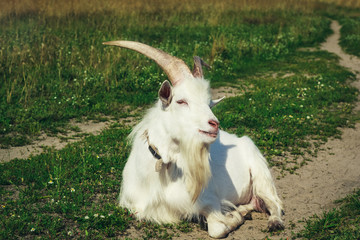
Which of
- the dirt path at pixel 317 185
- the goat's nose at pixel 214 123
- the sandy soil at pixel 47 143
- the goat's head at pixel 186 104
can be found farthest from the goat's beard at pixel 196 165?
the sandy soil at pixel 47 143

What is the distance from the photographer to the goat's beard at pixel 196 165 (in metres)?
3.39

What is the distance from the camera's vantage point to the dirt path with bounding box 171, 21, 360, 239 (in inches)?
158

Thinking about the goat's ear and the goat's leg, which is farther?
the goat's leg

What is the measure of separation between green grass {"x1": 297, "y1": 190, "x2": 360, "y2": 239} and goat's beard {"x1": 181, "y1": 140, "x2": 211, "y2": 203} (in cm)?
107

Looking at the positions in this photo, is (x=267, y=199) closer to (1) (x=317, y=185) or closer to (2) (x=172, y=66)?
(1) (x=317, y=185)

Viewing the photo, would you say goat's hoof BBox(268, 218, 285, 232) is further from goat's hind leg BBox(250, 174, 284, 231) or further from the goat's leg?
the goat's leg

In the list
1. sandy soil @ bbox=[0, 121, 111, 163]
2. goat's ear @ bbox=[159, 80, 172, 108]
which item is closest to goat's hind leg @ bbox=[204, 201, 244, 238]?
goat's ear @ bbox=[159, 80, 172, 108]

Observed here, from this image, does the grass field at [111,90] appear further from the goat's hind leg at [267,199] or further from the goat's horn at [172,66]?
the goat's horn at [172,66]

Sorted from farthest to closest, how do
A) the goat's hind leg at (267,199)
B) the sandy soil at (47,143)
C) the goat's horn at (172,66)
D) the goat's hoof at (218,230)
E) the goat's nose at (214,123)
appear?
the sandy soil at (47,143) → the goat's hind leg at (267,199) → the goat's hoof at (218,230) → the goat's horn at (172,66) → the goat's nose at (214,123)

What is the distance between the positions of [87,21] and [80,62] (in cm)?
355

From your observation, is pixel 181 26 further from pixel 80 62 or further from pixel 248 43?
pixel 80 62

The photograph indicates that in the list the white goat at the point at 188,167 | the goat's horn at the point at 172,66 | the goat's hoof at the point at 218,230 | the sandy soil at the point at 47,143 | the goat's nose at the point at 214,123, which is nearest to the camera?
the goat's nose at the point at 214,123

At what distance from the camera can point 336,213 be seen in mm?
3963

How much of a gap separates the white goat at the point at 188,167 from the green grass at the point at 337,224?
33 cm
